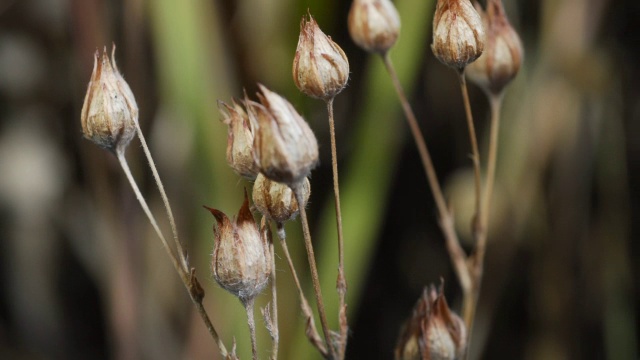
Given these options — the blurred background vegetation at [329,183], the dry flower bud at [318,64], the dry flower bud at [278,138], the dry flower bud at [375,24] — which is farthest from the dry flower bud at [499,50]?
the blurred background vegetation at [329,183]

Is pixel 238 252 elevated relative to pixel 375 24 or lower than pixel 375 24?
lower

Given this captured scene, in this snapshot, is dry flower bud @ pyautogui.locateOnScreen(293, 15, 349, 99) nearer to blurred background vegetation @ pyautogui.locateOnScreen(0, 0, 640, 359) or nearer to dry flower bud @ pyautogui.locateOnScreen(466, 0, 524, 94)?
dry flower bud @ pyautogui.locateOnScreen(466, 0, 524, 94)

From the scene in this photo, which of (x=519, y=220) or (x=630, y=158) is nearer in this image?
(x=519, y=220)

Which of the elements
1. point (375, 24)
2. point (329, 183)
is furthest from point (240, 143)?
point (329, 183)

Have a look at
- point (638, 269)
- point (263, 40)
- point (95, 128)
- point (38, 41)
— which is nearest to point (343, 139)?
point (263, 40)

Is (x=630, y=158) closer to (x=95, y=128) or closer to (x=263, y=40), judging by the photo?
(x=263, y=40)

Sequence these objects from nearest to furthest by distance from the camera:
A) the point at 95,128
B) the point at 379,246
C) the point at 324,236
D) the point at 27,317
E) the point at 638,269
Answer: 1. the point at 95,128
2. the point at 324,236
3. the point at 638,269
4. the point at 379,246
5. the point at 27,317

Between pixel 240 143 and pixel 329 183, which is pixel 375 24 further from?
pixel 329 183
